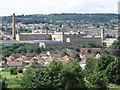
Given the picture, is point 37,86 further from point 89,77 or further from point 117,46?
point 117,46

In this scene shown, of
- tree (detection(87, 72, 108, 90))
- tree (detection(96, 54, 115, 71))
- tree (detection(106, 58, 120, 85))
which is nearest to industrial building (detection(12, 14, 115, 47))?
tree (detection(96, 54, 115, 71))

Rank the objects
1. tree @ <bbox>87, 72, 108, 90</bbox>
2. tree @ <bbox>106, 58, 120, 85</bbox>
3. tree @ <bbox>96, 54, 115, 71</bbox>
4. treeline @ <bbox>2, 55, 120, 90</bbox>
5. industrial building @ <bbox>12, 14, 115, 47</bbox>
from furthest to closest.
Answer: industrial building @ <bbox>12, 14, 115, 47</bbox>, tree @ <bbox>96, 54, 115, 71</bbox>, tree @ <bbox>106, 58, 120, 85</bbox>, tree @ <bbox>87, 72, 108, 90</bbox>, treeline @ <bbox>2, 55, 120, 90</bbox>

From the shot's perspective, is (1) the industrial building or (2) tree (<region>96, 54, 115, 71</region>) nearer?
(2) tree (<region>96, 54, 115, 71</region>)

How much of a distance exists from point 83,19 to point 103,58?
11590 centimetres

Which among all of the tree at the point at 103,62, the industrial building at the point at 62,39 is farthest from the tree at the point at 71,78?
the industrial building at the point at 62,39

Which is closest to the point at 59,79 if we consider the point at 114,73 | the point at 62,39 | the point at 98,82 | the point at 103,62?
the point at 98,82

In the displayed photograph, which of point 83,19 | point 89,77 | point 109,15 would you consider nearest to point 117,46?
point 89,77

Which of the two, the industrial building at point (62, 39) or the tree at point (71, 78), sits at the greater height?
the tree at point (71, 78)

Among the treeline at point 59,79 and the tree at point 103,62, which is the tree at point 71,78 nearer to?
the treeline at point 59,79

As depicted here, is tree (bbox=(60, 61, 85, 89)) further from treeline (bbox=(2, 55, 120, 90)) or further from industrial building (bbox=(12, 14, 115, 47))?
industrial building (bbox=(12, 14, 115, 47))

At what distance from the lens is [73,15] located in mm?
148500

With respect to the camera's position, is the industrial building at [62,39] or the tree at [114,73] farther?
the industrial building at [62,39]

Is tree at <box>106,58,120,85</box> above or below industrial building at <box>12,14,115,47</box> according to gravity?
above

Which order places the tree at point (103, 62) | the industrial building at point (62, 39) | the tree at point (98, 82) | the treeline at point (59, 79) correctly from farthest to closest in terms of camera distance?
the industrial building at point (62, 39) < the tree at point (103, 62) < the tree at point (98, 82) < the treeline at point (59, 79)
